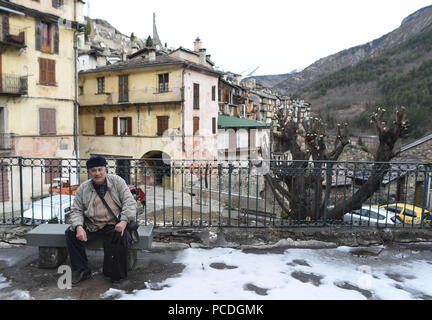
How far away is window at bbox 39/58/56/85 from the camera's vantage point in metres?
21.1

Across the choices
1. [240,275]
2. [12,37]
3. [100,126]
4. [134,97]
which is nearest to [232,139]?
[134,97]

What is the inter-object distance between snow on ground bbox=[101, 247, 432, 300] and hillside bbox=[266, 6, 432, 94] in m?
118

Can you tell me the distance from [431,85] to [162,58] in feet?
226

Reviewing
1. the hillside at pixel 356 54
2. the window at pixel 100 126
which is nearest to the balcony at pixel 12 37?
the window at pixel 100 126

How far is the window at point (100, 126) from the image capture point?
28297mm

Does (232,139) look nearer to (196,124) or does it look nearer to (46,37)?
(196,124)

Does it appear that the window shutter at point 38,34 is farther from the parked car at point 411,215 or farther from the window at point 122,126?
the parked car at point 411,215

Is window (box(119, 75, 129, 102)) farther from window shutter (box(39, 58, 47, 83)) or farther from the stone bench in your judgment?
the stone bench

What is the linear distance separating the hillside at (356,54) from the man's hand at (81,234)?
11980cm

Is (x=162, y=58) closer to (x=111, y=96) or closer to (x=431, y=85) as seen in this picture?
(x=111, y=96)

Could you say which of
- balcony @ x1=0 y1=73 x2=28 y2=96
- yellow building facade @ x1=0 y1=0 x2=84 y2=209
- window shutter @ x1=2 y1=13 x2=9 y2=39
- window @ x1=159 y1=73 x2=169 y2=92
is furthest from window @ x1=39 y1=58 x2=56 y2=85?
window @ x1=159 y1=73 x2=169 y2=92

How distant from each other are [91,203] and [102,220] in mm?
261
